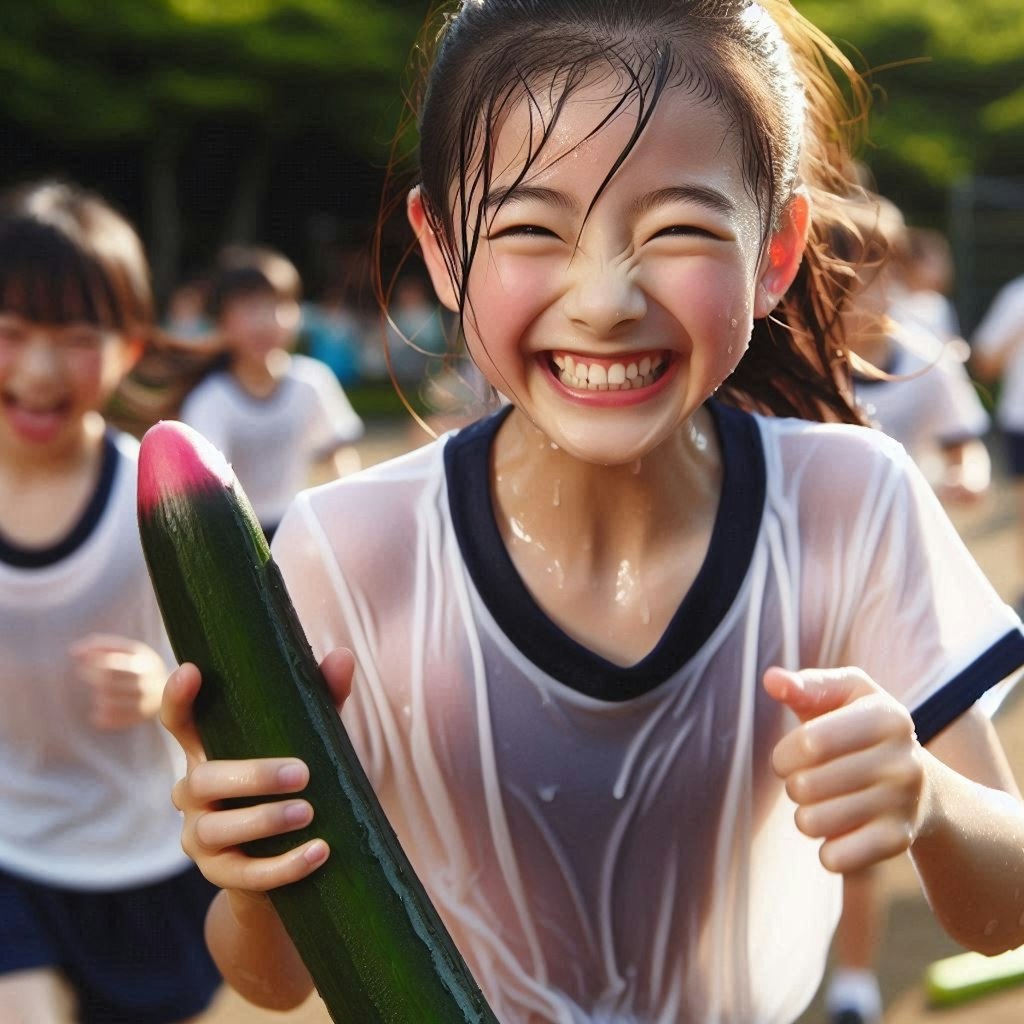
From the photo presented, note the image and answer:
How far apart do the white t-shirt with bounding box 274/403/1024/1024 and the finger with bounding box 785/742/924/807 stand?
0.40 m

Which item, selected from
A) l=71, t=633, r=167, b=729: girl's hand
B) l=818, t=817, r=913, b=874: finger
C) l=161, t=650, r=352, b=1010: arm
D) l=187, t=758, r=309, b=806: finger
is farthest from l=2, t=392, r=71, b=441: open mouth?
l=818, t=817, r=913, b=874: finger

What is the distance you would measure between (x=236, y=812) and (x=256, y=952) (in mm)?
408

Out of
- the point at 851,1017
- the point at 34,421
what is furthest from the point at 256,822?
the point at 851,1017

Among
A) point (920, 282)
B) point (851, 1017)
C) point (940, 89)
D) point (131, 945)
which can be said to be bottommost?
point (851, 1017)

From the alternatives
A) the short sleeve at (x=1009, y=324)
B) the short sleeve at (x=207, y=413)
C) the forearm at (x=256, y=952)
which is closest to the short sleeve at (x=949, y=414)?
the short sleeve at (x=1009, y=324)

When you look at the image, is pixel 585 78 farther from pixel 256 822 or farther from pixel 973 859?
pixel 973 859

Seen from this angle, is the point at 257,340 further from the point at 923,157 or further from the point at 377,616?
the point at 923,157

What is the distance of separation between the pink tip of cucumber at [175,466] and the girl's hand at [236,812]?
0.66 ft

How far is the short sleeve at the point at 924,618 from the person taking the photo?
2.12 meters

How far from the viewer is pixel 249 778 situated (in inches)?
73.1

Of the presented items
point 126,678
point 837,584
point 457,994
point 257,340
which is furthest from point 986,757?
point 257,340

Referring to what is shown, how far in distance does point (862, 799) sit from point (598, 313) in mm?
588

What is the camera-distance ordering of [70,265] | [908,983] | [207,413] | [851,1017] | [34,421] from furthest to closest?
1. [207,413]
2. [908,983]
3. [851,1017]
4. [70,265]
5. [34,421]

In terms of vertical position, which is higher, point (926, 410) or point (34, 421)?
point (34, 421)
